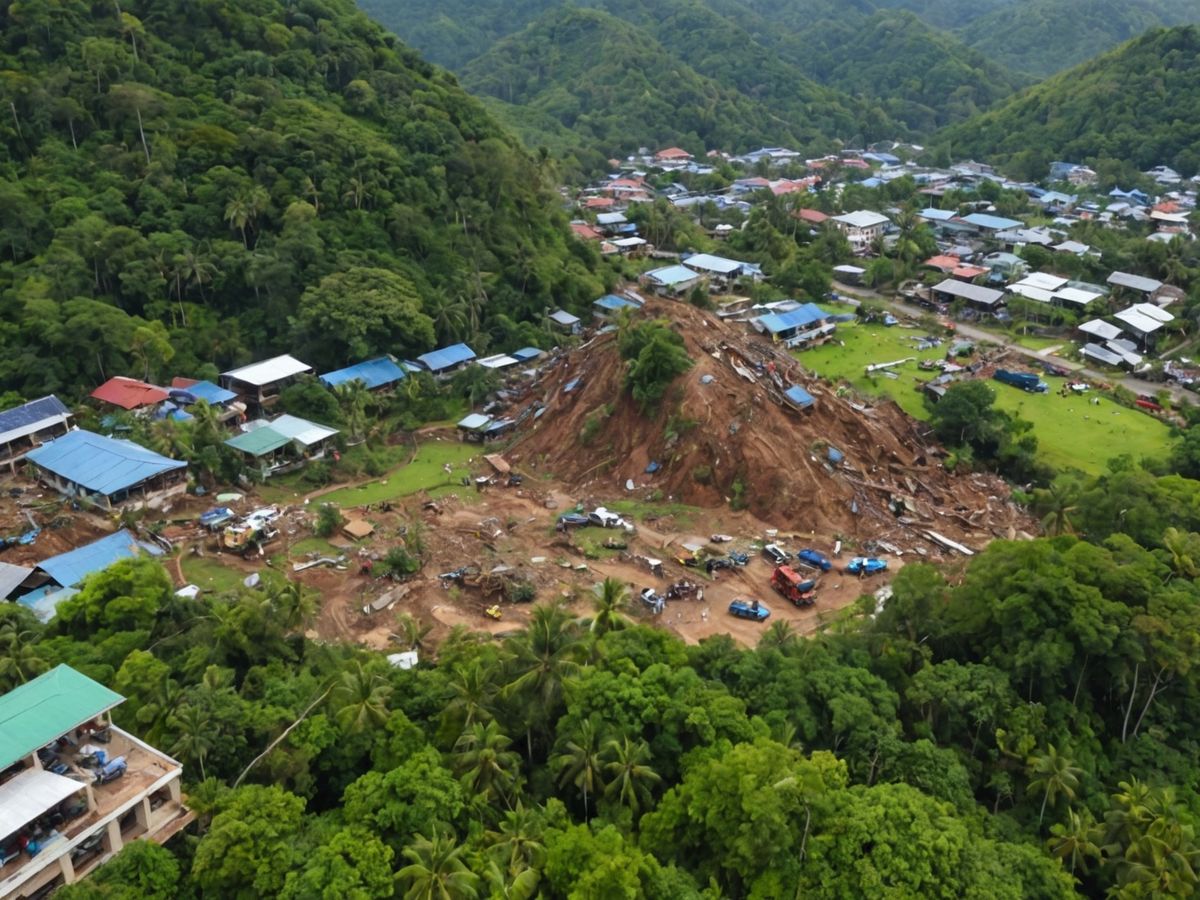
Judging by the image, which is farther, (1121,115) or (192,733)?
(1121,115)

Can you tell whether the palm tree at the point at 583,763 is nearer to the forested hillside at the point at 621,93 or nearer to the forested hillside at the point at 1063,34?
the forested hillside at the point at 621,93

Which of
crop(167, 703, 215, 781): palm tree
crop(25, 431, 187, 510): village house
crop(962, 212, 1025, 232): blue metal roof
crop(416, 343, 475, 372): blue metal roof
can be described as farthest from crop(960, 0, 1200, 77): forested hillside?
crop(167, 703, 215, 781): palm tree

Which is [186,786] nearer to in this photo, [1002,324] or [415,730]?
[415,730]

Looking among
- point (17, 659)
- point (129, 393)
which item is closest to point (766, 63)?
point (129, 393)

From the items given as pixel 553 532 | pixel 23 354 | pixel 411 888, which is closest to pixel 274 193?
pixel 23 354

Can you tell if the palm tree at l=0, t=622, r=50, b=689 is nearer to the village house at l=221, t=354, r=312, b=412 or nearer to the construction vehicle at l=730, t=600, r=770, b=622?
the construction vehicle at l=730, t=600, r=770, b=622

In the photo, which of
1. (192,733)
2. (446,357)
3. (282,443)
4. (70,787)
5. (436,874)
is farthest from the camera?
(446,357)

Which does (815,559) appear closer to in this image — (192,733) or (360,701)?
(360,701)
